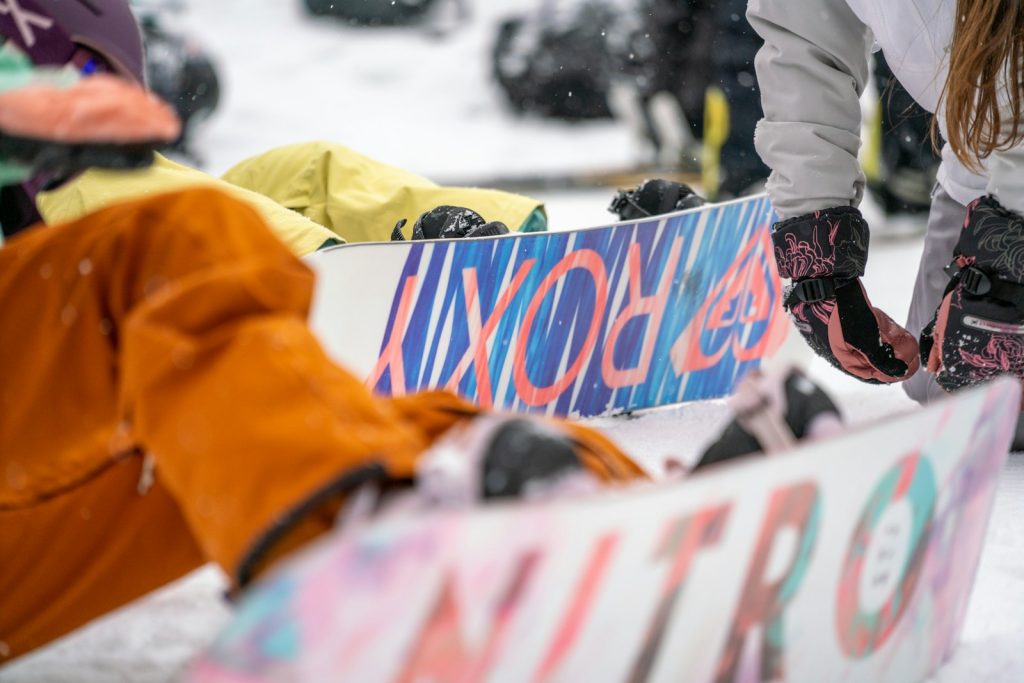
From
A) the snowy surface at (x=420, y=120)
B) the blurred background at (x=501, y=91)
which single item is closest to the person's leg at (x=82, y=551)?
the snowy surface at (x=420, y=120)

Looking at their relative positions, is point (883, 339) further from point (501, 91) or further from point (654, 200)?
point (501, 91)

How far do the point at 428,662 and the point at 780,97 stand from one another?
1.32 metres

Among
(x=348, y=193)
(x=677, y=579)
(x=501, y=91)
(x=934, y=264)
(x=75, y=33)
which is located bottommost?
(x=501, y=91)

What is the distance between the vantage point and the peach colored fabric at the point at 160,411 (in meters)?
0.69

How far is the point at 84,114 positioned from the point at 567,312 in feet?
3.79

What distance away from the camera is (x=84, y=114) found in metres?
0.83


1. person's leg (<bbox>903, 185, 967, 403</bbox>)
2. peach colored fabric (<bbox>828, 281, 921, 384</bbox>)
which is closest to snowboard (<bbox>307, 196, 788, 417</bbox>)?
person's leg (<bbox>903, 185, 967, 403</bbox>)

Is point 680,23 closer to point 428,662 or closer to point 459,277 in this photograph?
point 459,277

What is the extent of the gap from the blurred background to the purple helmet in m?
2.39

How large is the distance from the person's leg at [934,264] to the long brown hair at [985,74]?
404 mm

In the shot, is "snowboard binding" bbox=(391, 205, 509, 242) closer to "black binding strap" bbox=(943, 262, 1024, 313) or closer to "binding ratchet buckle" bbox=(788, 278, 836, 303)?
"binding ratchet buckle" bbox=(788, 278, 836, 303)

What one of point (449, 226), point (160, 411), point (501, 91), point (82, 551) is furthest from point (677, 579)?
point (501, 91)

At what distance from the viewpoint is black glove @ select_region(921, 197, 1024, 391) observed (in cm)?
152

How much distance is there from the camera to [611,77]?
7.43 metres
